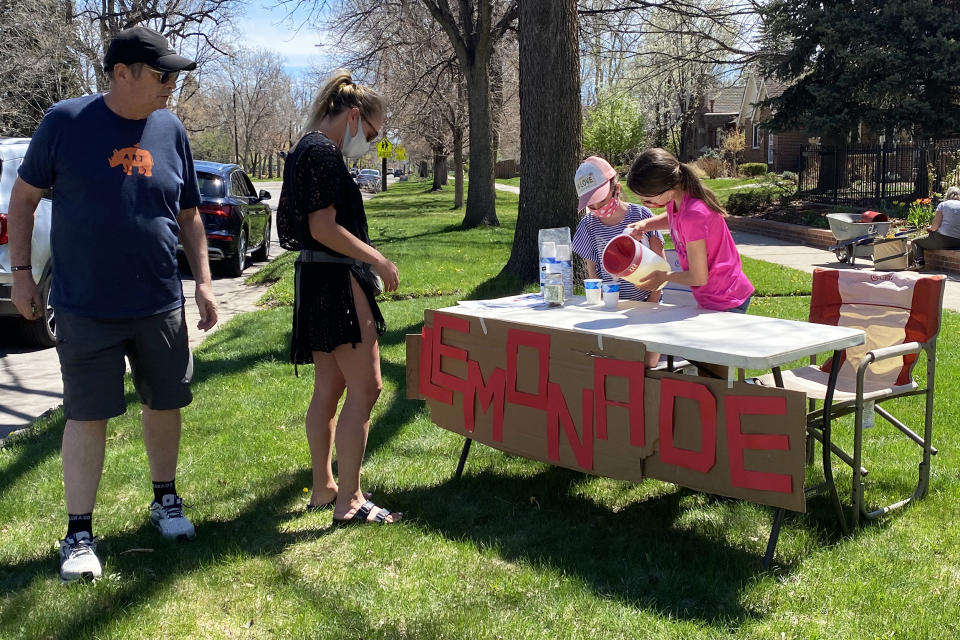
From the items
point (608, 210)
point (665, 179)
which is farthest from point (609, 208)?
point (665, 179)

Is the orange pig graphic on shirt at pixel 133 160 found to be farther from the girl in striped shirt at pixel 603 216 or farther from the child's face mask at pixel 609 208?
the child's face mask at pixel 609 208

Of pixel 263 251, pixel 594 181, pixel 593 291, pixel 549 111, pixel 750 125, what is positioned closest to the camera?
pixel 593 291

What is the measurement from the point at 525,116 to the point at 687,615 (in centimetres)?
717

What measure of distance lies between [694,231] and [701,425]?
38.9 inches

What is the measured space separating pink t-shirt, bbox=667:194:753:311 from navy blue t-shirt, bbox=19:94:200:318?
2253 millimetres

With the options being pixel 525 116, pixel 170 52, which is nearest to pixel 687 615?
pixel 170 52

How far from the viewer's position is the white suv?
720 centimetres

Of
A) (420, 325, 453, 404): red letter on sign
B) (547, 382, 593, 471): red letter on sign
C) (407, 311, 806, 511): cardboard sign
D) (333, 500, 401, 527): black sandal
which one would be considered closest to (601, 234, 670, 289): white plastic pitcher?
(407, 311, 806, 511): cardboard sign

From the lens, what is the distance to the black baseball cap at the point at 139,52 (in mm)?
3389

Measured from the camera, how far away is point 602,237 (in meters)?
5.09

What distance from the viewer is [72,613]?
3.12 meters

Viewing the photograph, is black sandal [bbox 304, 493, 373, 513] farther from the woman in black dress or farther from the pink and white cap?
the pink and white cap

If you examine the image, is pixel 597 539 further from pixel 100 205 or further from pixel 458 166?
pixel 458 166

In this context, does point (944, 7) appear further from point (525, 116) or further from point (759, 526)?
point (759, 526)
